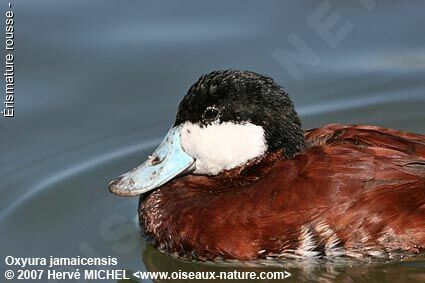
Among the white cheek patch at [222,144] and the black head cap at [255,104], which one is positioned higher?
the black head cap at [255,104]

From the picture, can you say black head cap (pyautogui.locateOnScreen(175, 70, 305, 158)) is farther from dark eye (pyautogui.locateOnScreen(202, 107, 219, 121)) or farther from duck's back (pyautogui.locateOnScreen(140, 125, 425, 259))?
duck's back (pyautogui.locateOnScreen(140, 125, 425, 259))

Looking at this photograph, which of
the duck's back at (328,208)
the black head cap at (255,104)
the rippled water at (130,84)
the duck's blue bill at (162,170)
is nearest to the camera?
the duck's back at (328,208)

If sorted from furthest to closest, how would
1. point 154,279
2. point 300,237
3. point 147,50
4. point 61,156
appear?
point 147,50, point 61,156, point 154,279, point 300,237

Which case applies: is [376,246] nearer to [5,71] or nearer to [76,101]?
[76,101]

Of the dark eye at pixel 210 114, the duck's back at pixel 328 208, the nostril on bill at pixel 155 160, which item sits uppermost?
the dark eye at pixel 210 114

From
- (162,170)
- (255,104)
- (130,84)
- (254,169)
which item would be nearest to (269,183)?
(254,169)

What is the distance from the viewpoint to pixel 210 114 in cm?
547

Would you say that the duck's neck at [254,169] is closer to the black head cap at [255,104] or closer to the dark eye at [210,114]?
the black head cap at [255,104]

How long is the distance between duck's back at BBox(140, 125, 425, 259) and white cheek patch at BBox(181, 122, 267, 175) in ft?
0.67

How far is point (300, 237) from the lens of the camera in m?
5.14

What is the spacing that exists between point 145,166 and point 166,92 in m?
1.44

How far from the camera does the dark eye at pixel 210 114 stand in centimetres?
545

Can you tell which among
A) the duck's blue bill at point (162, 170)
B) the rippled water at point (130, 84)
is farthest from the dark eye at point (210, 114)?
the rippled water at point (130, 84)

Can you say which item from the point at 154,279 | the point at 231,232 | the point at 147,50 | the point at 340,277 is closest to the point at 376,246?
the point at 340,277
